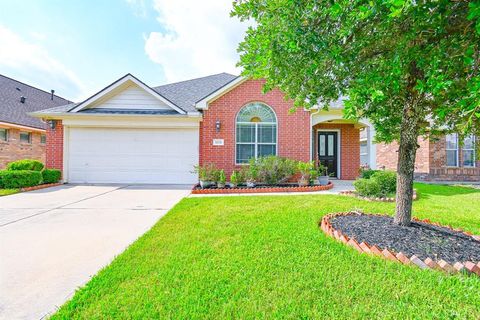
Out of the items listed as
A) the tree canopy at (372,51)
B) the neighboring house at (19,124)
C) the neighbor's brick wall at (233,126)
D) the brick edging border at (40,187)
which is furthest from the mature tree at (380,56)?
the neighboring house at (19,124)

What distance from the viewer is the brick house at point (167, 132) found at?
10.5m

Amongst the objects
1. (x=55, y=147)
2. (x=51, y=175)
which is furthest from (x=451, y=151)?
(x=55, y=147)

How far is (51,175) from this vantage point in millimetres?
10109

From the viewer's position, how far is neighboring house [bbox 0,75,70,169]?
→ 15.3 metres

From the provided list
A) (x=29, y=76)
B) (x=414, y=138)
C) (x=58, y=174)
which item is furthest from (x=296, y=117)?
(x=29, y=76)

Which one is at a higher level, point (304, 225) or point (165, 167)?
point (165, 167)

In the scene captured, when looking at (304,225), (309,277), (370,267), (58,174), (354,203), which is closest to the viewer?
(309,277)

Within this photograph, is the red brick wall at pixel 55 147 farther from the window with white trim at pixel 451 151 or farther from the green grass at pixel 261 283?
the window with white trim at pixel 451 151

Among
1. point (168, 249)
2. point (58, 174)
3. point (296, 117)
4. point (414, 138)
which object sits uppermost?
point (296, 117)

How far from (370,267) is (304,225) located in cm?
165

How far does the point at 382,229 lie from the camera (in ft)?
12.8

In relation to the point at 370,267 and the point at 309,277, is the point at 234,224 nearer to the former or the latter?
the point at 309,277

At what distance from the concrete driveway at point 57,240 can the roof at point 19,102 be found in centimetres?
1213

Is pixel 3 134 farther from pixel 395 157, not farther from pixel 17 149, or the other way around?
pixel 395 157
